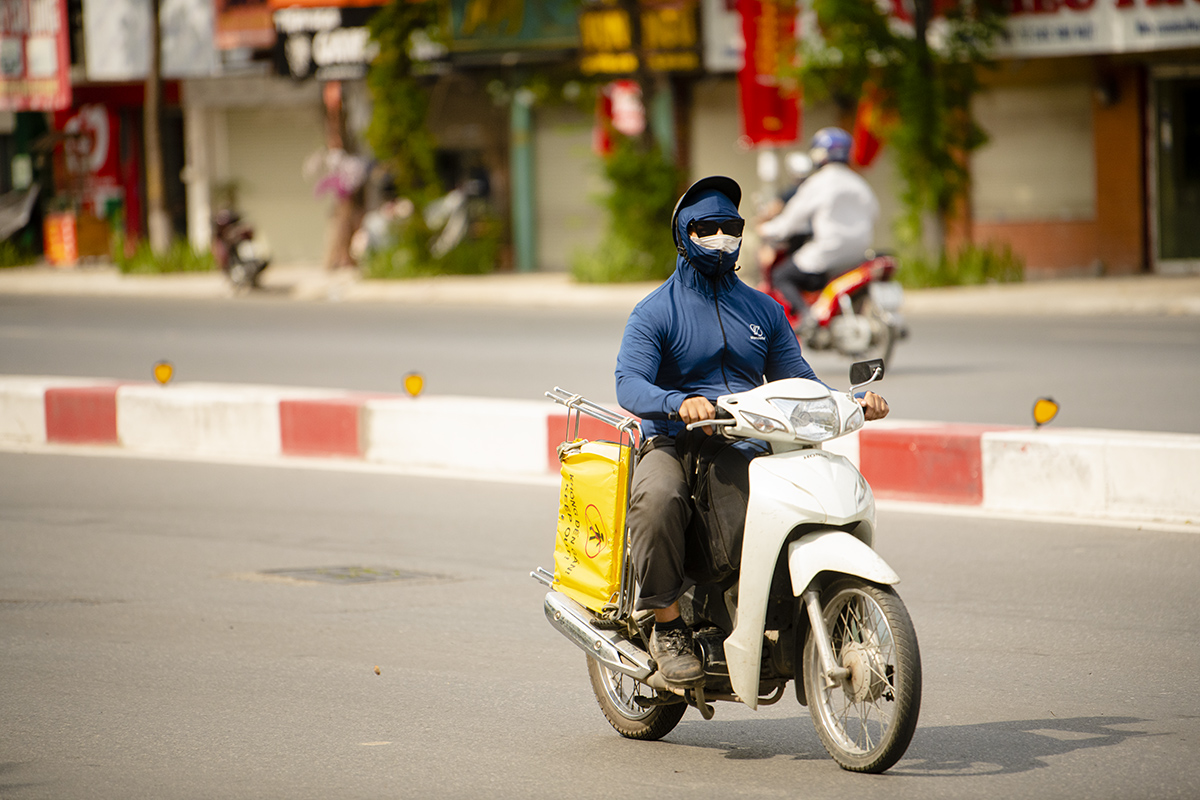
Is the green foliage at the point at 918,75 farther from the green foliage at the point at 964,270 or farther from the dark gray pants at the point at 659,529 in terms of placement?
the dark gray pants at the point at 659,529

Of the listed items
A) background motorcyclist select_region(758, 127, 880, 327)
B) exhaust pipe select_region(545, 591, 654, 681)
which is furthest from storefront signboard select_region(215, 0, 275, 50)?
exhaust pipe select_region(545, 591, 654, 681)

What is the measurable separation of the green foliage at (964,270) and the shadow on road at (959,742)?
1766 centimetres

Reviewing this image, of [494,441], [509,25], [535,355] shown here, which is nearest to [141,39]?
[509,25]

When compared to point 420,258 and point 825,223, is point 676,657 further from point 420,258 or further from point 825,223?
point 420,258

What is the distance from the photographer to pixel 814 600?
4.48 meters

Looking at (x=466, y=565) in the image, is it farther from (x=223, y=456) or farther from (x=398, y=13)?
(x=398, y=13)

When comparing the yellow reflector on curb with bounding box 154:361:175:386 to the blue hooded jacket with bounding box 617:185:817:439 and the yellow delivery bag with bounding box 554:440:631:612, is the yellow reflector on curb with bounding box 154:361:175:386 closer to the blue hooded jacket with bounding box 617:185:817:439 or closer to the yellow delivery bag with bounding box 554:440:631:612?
the yellow delivery bag with bounding box 554:440:631:612

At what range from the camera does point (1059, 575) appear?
23.2ft

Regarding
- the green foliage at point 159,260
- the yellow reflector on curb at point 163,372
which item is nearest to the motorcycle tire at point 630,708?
the yellow reflector on curb at point 163,372

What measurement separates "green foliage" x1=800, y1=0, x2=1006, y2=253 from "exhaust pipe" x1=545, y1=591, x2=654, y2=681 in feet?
58.8

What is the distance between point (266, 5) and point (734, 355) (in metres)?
26.8

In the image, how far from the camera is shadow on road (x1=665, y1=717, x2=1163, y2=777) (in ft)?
15.3

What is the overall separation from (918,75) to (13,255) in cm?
1967

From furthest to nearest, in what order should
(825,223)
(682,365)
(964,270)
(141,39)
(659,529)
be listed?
(141,39), (964,270), (825,223), (682,365), (659,529)
